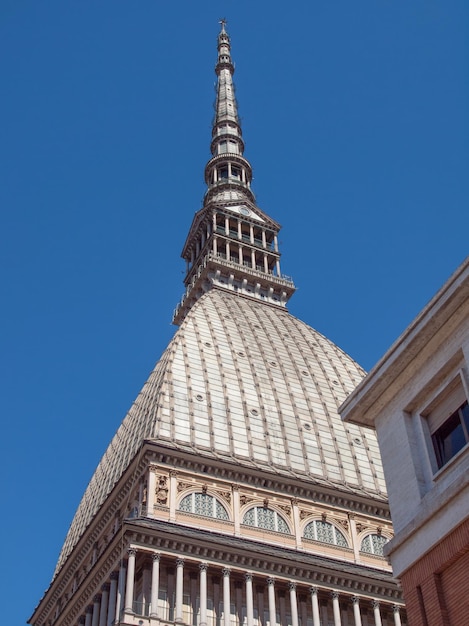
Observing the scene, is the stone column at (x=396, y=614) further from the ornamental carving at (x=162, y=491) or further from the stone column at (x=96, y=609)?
the stone column at (x=96, y=609)

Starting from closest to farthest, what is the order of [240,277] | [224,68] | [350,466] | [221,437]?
1. [221,437]
2. [350,466]
3. [240,277]
4. [224,68]

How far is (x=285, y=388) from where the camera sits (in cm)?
6281

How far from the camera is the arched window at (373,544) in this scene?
167ft

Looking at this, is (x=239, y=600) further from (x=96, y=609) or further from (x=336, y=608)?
(x=96, y=609)

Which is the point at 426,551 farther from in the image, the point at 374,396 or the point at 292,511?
the point at 292,511

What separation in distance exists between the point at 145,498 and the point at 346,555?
1197 centimetres

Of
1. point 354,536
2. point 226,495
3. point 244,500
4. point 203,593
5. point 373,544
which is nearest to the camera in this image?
point 203,593

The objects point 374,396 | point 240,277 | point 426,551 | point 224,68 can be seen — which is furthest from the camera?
point 224,68

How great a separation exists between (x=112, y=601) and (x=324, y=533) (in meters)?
13.1

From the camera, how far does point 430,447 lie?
18.2 meters

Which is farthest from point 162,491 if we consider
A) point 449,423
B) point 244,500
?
point 449,423

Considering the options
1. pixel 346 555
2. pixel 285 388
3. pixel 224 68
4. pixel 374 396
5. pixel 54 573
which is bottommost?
pixel 374 396

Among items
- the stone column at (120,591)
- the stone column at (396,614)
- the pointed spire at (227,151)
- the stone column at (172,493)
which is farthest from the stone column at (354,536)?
the pointed spire at (227,151)

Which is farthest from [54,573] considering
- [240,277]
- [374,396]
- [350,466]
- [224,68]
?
[224,68]
